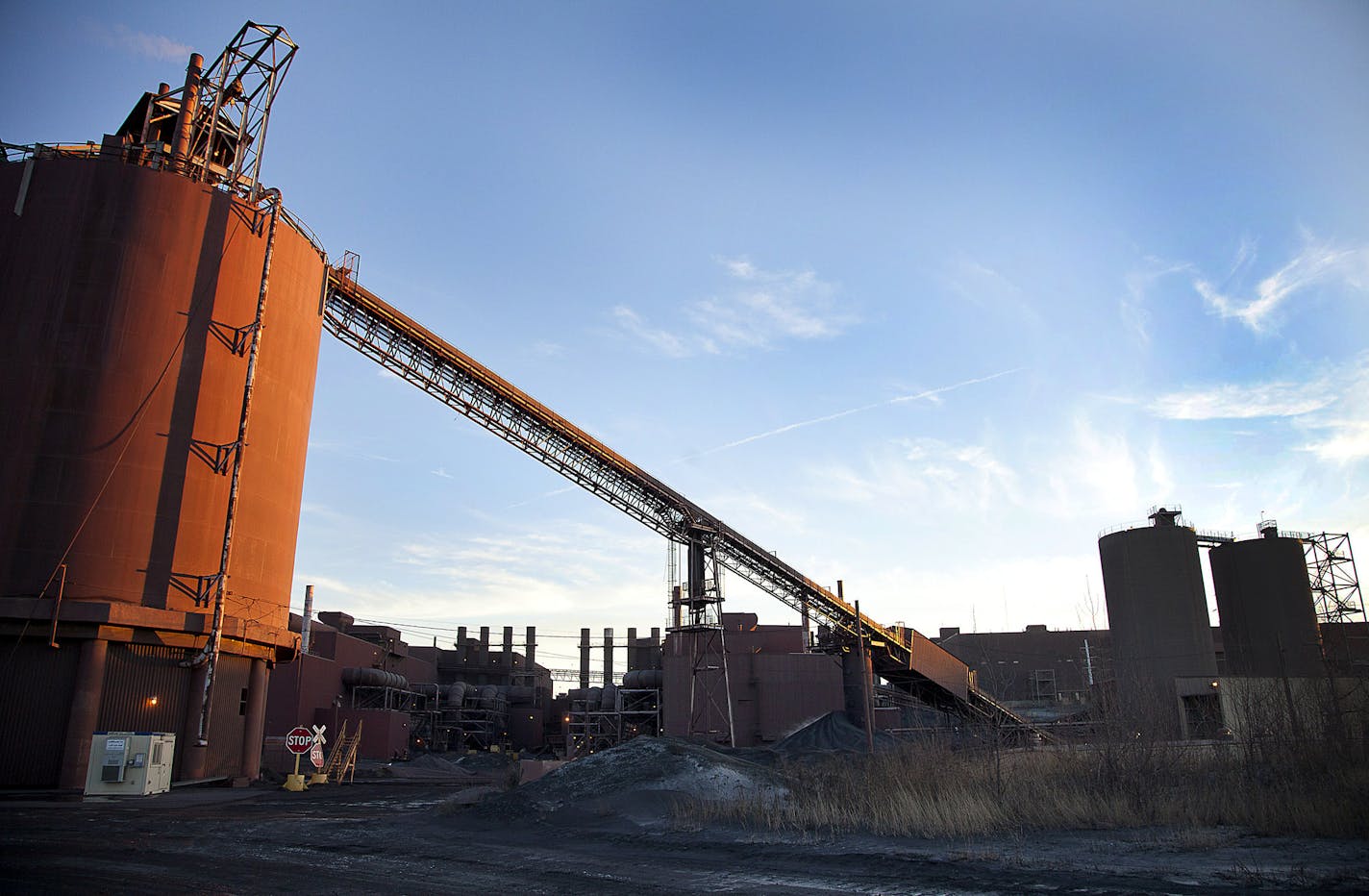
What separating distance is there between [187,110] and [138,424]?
10358 mm

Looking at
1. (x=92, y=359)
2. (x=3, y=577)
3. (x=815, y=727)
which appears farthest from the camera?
(x=815, y=727)

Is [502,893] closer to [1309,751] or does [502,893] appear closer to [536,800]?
[536,800]

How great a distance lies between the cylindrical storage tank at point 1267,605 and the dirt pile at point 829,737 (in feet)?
63.2

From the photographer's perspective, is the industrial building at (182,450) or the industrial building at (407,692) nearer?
the industrial building at (182,450)

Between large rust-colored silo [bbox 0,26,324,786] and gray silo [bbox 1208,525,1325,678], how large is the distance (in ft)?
134

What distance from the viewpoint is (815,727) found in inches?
1383

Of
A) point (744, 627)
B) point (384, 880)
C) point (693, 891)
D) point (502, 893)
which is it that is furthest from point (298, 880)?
point (744, 627)

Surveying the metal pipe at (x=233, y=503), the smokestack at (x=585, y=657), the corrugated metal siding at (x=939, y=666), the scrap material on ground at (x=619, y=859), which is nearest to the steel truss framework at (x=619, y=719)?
the corrugated metal siding at (x=939, y=666)

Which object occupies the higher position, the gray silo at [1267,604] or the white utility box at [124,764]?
the gray silo at [1267,604]

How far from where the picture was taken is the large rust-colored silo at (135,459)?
2011 centimetres

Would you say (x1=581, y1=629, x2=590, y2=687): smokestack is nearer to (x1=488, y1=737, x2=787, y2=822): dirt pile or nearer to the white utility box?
the white utility box

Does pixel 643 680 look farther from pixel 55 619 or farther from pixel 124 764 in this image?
pixel 55 619

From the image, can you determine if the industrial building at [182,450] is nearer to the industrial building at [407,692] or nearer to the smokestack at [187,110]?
the smokestack at [187,110]

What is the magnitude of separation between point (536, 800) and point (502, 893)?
8302 millimetres
